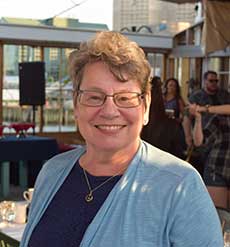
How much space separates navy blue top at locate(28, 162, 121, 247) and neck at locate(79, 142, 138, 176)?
0.06 ft

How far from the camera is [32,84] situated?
933cm

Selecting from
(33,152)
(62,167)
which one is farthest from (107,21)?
(62,167)

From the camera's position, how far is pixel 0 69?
36.3 feet

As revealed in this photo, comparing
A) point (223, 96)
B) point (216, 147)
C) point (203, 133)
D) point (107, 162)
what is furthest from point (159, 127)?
point (107, 162)

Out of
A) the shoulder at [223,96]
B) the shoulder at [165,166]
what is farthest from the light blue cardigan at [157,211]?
the shoulder at [223,96]

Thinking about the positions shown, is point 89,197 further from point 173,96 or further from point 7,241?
point 173,96

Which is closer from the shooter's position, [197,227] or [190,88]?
[197,227]

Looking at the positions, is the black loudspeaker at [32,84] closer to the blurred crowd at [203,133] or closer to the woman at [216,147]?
the blurred crowd at [203,133]

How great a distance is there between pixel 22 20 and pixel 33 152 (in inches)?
203

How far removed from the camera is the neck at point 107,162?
1.29 metres

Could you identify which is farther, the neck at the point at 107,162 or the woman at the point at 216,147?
the woman at the point at 216,147

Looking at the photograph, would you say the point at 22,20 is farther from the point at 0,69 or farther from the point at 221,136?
the point at 221,136

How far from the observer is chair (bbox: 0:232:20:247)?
6.49 ft

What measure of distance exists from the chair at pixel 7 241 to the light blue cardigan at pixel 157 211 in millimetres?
882
